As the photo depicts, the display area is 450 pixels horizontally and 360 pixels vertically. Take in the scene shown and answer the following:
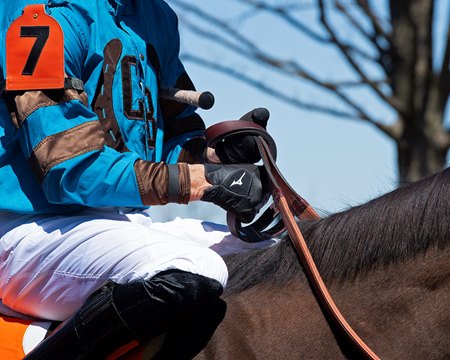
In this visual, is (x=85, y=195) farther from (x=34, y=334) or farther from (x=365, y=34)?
(x=365, y=34)

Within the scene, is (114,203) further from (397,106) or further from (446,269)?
(397,106)

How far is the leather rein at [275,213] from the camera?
362 cm

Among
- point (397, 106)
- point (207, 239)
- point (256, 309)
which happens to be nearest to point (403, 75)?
point (397, 106)

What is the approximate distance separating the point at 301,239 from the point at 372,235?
0.24 m

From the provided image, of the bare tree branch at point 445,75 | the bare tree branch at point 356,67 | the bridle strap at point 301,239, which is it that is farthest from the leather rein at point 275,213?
the bare tree branch at point 445,75

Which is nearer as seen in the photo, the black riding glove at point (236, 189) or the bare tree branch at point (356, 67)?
the black riding glove at point (236, 189)

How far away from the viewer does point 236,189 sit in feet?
12.3

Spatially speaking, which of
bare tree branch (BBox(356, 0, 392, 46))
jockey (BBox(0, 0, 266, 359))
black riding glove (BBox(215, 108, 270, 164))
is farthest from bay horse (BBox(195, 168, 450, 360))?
bare tree branch (BBox(356, 0, 392, 46))

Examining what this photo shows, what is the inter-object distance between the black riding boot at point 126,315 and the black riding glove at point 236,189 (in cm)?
35

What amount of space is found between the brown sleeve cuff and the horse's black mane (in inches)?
15.1

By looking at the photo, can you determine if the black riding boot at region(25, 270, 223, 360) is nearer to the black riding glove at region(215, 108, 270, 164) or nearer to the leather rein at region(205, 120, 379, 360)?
the leather rein at region(205, 120, 379, 360)

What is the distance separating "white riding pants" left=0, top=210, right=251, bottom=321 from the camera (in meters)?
3.56

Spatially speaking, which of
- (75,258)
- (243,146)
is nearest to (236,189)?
(243,146)

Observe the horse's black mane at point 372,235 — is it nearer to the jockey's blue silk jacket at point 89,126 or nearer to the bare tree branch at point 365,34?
the jockey's blue silk jacket at point 89,126
